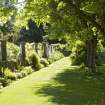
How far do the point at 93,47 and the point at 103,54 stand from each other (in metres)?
26.6

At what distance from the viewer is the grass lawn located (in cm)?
1658

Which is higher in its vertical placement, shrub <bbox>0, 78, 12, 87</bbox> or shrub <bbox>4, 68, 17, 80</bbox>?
shrub <bbox>4, 68, 17, 80</bbox>

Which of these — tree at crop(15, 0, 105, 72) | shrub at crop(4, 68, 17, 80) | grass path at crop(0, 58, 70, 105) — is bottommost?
grass path at crop(0, 58, 70, 105)

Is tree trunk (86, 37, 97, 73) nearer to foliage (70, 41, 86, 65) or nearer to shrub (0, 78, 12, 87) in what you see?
foliage (70, 41, 86, 65)

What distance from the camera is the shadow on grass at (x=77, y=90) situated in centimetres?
1670

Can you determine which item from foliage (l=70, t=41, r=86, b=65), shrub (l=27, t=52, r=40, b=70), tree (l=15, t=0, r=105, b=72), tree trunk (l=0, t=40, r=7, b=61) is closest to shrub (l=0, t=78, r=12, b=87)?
tree trunk (l=0, t=40, r=7, b=61)

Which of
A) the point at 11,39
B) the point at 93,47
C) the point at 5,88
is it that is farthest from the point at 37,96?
the point at 11,39

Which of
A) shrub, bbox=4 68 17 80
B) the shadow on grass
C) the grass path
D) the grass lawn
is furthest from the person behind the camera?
shrub, bbox=4 68 17 80

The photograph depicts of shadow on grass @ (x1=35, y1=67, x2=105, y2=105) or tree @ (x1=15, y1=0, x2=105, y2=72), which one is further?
shadow on grass @ (x1=35, y1=67, x2=105, y2=105)

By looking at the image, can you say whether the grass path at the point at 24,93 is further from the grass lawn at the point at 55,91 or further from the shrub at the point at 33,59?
the shrub at the point at 33,59

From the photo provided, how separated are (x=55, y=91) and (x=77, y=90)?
113 cm

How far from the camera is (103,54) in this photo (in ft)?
182

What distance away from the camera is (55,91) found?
786 inches

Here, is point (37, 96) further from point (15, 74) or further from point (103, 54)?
point (103, 54)
